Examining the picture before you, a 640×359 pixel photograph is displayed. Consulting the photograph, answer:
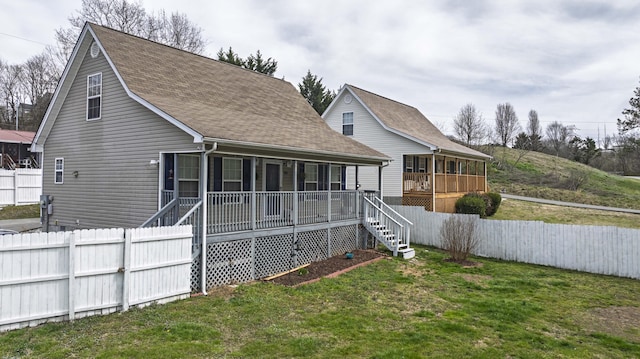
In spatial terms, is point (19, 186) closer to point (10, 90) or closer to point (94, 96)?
point (94, 96)

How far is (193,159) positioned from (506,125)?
6122cm

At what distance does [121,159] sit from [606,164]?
70775 millimetres

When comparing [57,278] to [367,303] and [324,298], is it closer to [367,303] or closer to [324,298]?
[324,298]

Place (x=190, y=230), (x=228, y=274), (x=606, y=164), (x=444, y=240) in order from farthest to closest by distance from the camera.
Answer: (x=606, y=164), (x=444, y=240), (x=228, y=274), (x=190, y=230)

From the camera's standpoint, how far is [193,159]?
1157 cm

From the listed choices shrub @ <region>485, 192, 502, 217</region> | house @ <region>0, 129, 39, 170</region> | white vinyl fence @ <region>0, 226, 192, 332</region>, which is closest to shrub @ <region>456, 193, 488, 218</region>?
shrub @ <region>485, 192, 502, 217</region>

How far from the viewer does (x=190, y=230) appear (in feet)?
28.5

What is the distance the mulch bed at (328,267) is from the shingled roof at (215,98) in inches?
140

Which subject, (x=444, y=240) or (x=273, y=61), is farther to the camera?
(x=273, y=61)

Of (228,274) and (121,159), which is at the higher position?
(121,159)

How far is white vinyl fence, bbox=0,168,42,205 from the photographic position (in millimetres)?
22812

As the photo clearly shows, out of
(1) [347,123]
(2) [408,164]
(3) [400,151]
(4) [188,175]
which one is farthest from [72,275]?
(1) [347,123]

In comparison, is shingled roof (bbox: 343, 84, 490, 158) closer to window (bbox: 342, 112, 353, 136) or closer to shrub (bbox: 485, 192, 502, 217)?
window (bbox: 342, 112, 353, 136)

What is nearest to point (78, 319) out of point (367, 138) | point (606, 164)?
point (367, 138)
